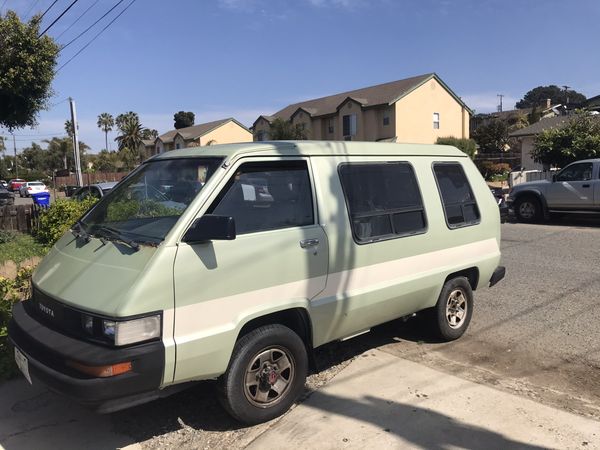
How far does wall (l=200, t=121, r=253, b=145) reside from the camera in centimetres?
5575

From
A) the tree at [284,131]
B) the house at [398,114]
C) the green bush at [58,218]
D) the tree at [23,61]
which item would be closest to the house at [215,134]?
the tree at [284,131]

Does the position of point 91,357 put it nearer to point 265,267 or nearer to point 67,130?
point 265,267

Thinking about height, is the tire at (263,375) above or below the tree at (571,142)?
below

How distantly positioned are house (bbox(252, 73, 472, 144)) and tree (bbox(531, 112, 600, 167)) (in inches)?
633

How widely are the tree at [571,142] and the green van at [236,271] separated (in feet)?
58.1

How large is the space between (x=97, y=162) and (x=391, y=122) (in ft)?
170

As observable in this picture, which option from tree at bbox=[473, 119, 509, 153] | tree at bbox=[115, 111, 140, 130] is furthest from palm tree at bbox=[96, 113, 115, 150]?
tree at bbox=[473, 119, 509, 153]

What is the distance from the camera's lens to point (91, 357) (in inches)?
114

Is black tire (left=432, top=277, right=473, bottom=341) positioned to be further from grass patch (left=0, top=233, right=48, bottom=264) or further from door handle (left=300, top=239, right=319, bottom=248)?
grass patch (left=0, top=233, right=48, bottom=264)

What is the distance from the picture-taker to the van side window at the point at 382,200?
13.4 feet

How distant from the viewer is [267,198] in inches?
145

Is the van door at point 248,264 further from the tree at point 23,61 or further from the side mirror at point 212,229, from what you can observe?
the tree at point 23,61

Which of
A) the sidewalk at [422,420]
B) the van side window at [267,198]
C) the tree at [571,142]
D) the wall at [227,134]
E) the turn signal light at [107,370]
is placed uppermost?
the wall at [227,134]

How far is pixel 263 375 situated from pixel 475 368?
2125 mm
